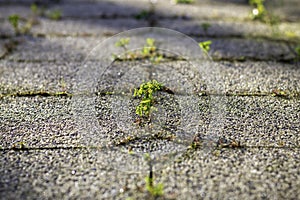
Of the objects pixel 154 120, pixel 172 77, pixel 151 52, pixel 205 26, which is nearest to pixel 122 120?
pixel 154 120

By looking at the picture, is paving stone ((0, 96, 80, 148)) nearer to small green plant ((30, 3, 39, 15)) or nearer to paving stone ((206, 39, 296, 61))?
paving stone ((206, 39, 296, 61))

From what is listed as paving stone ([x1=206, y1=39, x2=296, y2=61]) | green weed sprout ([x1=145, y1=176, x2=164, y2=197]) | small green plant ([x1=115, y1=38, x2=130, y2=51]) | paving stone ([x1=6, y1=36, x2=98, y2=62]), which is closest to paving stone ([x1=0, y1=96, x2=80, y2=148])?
green weed sprout ([x1=145, y1=176, x2=164, y2=197])

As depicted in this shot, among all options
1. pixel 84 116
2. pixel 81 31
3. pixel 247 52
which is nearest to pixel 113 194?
pixel 84 116

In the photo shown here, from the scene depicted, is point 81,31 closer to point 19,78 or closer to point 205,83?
point 19,78

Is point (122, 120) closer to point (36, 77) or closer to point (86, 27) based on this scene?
point (36, 77)

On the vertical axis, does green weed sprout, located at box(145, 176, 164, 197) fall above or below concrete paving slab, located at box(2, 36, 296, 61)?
below
